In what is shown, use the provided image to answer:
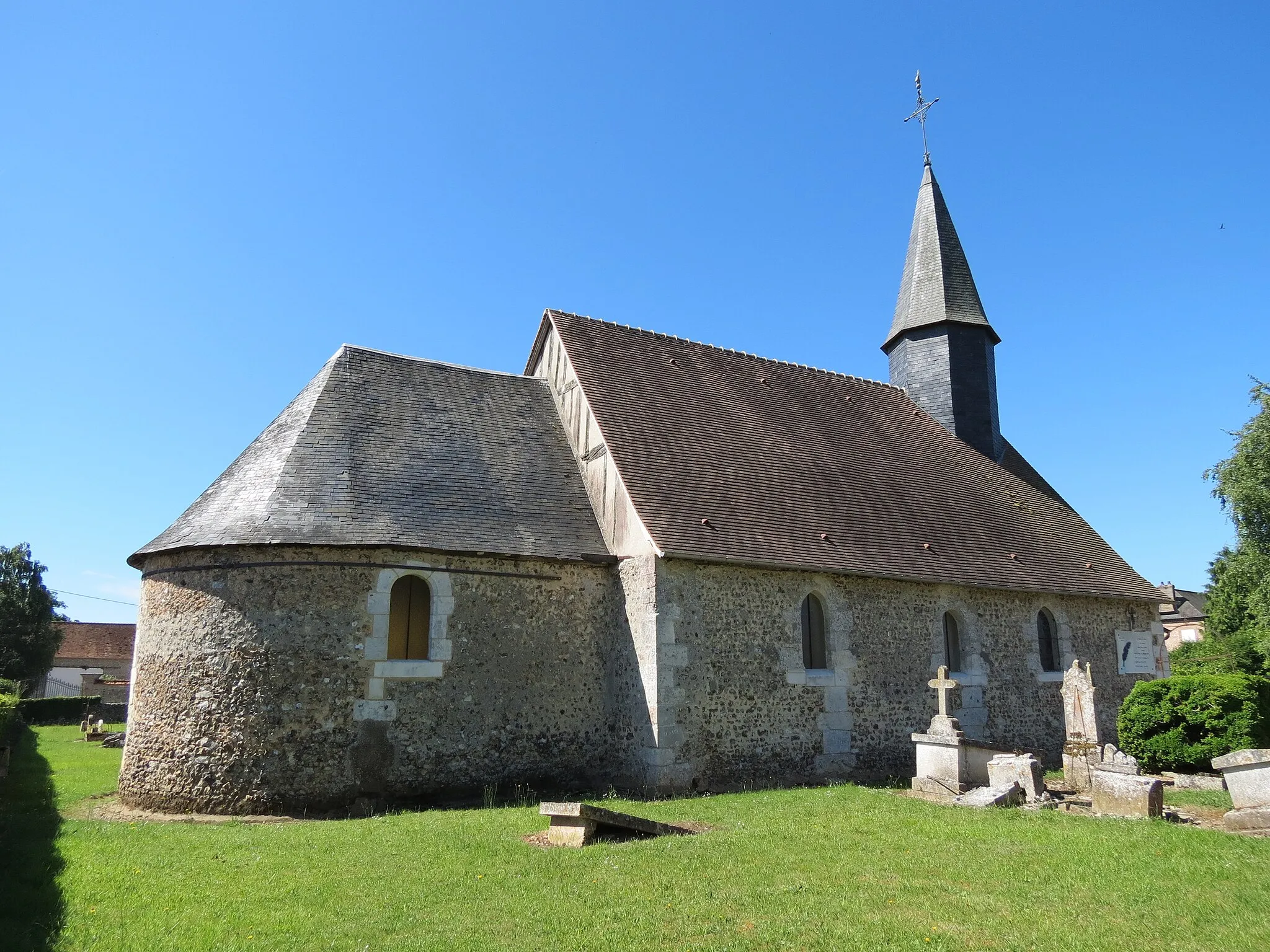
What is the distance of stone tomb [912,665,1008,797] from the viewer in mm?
10852

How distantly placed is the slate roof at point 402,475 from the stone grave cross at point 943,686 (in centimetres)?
499

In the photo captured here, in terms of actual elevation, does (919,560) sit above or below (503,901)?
above

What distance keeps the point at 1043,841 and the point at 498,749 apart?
643 cm

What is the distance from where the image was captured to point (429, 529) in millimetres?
11203

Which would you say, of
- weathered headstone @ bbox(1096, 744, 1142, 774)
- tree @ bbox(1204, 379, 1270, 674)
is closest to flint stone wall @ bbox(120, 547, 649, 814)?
weathered headstone @ bbox(1096, 744, 1142, 774)

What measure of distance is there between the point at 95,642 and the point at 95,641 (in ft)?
0.39

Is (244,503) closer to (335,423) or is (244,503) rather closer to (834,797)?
(335,423)

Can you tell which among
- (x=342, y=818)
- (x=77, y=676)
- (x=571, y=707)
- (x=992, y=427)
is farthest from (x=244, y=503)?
(x=77, y=676)

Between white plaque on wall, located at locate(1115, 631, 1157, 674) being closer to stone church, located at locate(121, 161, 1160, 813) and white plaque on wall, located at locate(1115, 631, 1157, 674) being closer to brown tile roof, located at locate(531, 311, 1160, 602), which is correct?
stone church, located at locate(121, 161, 1160, 813)

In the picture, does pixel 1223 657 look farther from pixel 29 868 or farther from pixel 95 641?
pixel 95 641

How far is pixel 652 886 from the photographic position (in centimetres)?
635

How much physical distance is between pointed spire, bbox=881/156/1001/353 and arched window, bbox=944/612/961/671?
7.58m

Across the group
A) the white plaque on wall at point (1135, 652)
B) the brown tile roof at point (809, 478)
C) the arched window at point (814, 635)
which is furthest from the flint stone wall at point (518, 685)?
the white plaque on wall at point (1135, 652)

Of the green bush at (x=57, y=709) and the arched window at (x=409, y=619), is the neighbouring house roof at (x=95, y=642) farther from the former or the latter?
the arched window at (x=409, y=619)
